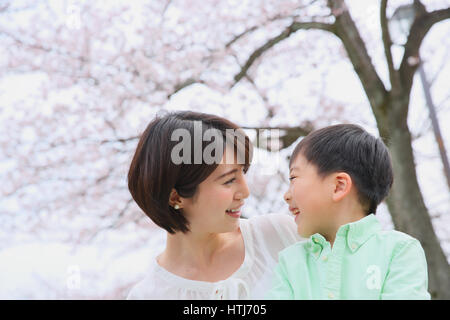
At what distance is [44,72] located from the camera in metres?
6.04

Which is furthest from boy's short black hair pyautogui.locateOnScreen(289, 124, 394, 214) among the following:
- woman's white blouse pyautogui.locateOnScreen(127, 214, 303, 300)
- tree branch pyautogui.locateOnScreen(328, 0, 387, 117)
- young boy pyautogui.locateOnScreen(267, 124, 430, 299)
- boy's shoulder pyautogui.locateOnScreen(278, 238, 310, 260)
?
tree branch pyautogui.locateOnScreen(328, 0, 387, 117)

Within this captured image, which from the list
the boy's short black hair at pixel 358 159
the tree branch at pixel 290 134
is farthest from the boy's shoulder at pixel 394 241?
the tree branch at pixel 290 134

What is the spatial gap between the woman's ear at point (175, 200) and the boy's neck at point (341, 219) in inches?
21.3

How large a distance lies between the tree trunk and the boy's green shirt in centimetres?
287

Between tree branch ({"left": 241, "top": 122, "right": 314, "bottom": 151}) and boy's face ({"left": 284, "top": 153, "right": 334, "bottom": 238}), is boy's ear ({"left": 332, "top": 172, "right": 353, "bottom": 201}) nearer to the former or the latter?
boy's face ({"left": 284, "top": 153, "right": 334, "bottom": 238})

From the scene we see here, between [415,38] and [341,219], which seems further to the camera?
[415,38]

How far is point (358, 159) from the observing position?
1.51 meters

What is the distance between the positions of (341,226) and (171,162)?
1.95ft

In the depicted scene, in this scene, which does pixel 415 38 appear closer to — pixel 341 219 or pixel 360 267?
pixel 341 219

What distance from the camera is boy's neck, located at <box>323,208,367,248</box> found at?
150 cm

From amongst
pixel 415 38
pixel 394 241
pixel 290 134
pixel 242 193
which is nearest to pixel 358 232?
pixel 394 241

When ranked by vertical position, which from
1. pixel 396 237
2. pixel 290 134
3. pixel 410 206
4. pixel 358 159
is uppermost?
pixel 290 134

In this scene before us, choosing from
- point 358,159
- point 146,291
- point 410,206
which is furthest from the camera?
point 410,206

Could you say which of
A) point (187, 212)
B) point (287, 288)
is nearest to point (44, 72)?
point (187, 212)
